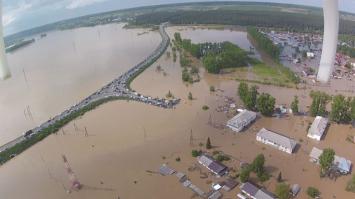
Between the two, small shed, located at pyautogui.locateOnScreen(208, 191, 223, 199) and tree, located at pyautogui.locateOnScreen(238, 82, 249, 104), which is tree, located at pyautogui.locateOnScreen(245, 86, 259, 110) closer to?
tree, located at pyautogui.locateOnScreen(238, 82, 249, 104)

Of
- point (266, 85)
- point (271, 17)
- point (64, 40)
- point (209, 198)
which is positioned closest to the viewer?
point (209, 198)

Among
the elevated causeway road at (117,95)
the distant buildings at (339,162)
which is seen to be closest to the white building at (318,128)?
the distant buildings at (339,162)

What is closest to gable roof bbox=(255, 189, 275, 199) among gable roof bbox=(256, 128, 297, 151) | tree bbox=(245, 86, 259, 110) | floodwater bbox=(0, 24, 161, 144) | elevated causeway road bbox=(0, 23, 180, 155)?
gable roof bbox=(256, 128, 297, 151)

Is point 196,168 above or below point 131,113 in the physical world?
below

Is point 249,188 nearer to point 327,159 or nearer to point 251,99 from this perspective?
point 327,159

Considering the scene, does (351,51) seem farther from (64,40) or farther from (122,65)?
(64,40)

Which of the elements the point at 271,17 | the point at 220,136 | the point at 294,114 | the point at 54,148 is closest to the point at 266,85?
the point at 294,114
